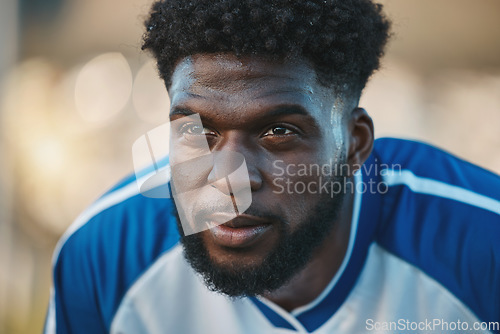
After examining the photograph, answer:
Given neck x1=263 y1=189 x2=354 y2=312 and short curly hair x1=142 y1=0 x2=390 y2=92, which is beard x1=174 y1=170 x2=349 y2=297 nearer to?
neck x1=263 y1=189 x2=354 y2=312

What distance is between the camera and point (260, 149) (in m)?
1.67

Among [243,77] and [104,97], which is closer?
[243,77]

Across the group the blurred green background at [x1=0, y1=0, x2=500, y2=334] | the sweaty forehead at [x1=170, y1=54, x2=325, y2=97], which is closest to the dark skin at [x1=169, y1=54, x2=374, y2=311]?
the sweaty forehead at [x1=170, y1=54, x2=325, y2=97]

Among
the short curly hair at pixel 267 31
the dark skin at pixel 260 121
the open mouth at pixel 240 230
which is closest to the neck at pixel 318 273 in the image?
the dark skin at pixel 260 121

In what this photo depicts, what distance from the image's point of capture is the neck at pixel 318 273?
2.00 m

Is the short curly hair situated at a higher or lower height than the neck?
higher

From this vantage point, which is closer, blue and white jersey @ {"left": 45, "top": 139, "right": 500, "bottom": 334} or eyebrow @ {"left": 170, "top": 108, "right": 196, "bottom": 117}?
eyebrow @ {"left": 170, "top": 108, "right": 196, "bottom": 117}

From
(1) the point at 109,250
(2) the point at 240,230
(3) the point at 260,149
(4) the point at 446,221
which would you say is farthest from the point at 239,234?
(4) the point at 446,221

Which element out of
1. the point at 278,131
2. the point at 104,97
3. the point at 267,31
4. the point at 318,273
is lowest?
the point at 318,273

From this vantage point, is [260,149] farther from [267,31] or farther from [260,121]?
[267,31]

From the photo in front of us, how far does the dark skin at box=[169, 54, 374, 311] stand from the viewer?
1.61 meters

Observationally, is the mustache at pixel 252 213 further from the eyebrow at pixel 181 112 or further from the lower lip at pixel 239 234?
the eyebrow at pixel 181 112

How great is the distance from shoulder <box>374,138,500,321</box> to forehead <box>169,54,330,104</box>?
2.29 feet

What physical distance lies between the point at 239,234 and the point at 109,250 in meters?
0.73
